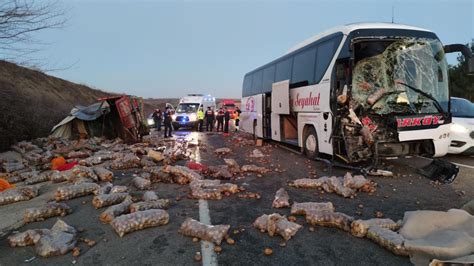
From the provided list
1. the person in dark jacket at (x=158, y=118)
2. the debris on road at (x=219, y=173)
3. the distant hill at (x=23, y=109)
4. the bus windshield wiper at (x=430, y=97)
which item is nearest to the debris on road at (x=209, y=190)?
the debris on road at (x=219, y=173)

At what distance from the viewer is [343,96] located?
7574 mm

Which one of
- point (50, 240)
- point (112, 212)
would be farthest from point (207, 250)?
point (50, 240)

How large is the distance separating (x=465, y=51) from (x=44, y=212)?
9273mm

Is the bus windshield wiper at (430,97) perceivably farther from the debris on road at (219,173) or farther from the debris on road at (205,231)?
the debris on road at (205,231)

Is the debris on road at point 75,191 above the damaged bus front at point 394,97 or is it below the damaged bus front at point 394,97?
below

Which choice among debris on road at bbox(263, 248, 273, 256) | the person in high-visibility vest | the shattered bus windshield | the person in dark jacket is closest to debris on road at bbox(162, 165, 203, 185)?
debris on road at bbox(263, 248, 273, 256)

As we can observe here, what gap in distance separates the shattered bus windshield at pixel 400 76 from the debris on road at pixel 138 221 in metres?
5.43

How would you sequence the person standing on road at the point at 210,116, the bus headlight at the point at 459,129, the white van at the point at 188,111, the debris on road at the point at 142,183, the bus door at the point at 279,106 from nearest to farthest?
the debris on road at the point at 142,183 < the bus headlight at the point at 459,129 < the bus door at the point at 279,106 < the person standing on road at the point at 210,116 < the white van at the point at 188,111

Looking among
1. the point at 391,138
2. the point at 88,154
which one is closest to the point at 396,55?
the point at 391,138

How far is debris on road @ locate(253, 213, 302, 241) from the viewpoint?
4.04m

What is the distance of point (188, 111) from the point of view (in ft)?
86.8

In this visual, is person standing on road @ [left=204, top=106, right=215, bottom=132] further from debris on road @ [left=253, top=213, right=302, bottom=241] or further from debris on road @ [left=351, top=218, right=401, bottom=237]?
debris on road @ [left=351, top=218, right=401, bottom=237]

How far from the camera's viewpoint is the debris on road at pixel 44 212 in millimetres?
4867

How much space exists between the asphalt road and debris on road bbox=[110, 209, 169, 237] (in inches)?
3.1
